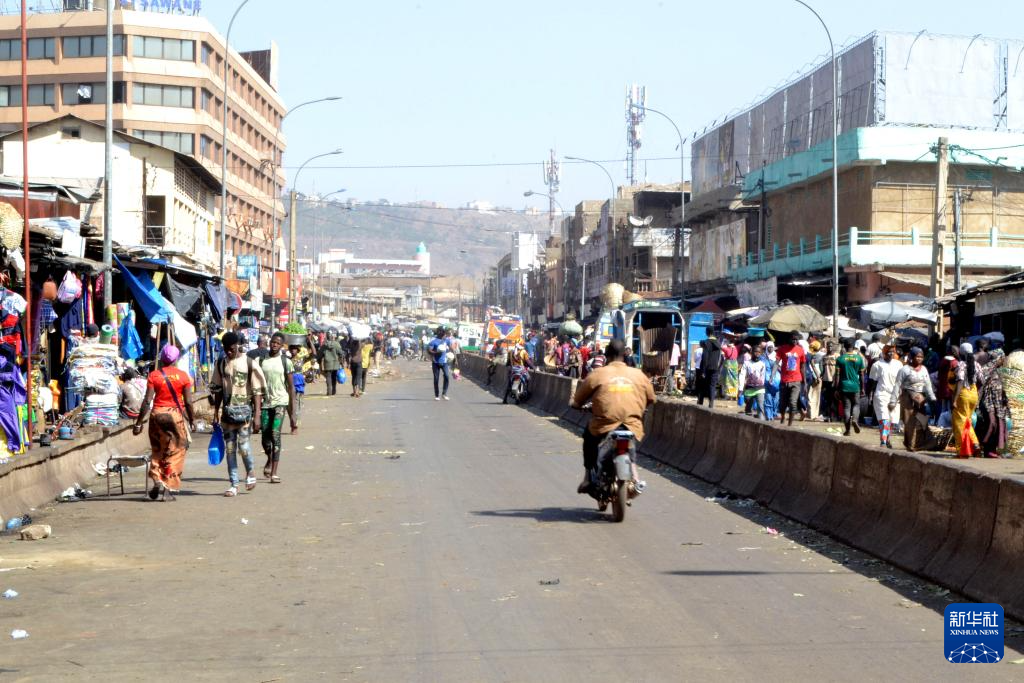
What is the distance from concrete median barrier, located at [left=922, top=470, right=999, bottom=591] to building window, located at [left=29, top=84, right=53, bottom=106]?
→ 76.0 metres

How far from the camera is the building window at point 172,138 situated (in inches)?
3081

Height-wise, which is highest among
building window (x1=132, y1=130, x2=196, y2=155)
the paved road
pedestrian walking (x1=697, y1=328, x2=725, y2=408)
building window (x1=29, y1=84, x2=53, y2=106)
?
building window (x1=29, y1=84, x2=53, y2=106)

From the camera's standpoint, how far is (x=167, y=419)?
14.3 m

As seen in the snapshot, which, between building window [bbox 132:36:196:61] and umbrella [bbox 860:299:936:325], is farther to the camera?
building window [bbox 132:36:196:61]

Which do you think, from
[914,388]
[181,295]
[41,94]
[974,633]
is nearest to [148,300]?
[181,295]

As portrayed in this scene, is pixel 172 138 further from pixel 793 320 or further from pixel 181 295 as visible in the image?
pixel 181 295

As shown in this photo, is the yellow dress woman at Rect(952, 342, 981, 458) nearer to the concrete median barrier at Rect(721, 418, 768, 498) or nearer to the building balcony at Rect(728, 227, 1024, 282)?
the concrete median barrier at Rect(721, 418, 768, 498)

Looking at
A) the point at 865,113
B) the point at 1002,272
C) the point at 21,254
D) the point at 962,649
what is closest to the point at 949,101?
the point at 865,113

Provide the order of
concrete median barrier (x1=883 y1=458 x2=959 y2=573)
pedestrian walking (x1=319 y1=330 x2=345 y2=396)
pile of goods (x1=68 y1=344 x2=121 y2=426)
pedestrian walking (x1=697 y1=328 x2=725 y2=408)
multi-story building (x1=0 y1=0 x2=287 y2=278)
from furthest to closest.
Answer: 1. multi-story building (x1=0 y1=0 x2=287 y2=278)
2. pedestrian walking (x1=319 y1=330 x2=345 y2=396)
3. pedestrian walking (x1=697 y1=328 x2=725 y2=408)
4. pile of goods (x1=68 y1=344 x2=121 y2=426)
5. concrete median barrier (x1=883 y1=458 x2=959 y2=573)

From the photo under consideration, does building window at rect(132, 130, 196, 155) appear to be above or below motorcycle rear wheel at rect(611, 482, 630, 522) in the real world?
above

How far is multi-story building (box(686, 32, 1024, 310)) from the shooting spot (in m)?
48.3

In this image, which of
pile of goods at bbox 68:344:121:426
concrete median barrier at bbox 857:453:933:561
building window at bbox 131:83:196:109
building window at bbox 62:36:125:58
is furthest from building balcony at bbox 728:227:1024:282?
building window at bbox 62:36:125:58

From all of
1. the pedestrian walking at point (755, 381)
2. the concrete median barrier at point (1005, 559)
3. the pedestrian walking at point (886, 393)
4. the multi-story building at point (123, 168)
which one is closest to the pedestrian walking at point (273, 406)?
the concrete median barrier at point (1005, 559)

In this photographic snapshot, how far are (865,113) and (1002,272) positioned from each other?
9.59 m
